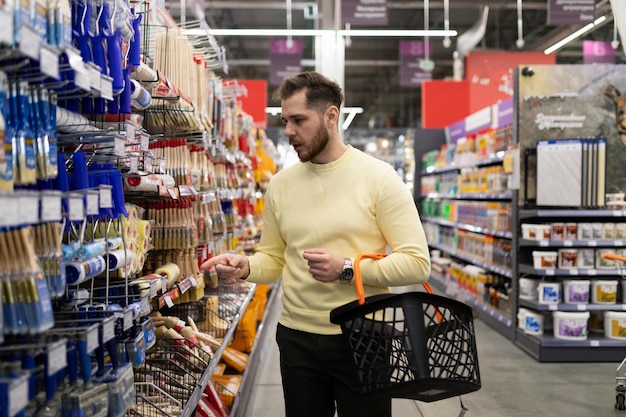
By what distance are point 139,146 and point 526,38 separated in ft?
60.5

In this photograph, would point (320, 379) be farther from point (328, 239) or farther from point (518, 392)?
point (518, 392)

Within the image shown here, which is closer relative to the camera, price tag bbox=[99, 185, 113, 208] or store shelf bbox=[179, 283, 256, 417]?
price tag bbox=[99, 185, 113, 208]

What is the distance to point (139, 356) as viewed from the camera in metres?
2.21

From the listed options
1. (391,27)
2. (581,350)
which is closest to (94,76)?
(581,350)

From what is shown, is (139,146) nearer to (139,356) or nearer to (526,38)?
(139,356)

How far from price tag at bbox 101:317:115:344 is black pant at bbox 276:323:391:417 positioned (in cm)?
66

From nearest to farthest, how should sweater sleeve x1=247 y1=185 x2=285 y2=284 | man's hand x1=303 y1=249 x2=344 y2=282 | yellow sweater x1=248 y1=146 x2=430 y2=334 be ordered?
man's hand x1=303 y1=249 x2=344 y2=282 → yellow sweater x1=248 y1=146 x2=430 y2=334 → sweater sleeve x1=247 y1=185 x2=285 y2=284

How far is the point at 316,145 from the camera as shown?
2.22 metres

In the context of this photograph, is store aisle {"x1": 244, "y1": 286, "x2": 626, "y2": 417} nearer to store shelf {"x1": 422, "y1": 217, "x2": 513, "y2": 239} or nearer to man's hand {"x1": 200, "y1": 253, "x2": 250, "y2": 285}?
store shelf {"x1": 422, "y1": 217, "x2": 513, "y2": 239}

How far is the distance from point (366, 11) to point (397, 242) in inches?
296

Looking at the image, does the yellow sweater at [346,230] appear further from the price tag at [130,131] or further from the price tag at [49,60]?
the price tag at [49,60]

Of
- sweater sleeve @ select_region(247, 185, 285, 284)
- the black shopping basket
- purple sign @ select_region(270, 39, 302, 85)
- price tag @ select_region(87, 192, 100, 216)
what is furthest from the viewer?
purple sign @ select_region(270, 39, 302, 85)

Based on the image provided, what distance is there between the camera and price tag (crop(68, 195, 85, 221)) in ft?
5.20

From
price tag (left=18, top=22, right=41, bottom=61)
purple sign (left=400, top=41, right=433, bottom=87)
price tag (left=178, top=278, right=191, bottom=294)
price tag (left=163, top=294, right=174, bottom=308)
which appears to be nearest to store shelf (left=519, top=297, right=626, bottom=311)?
price tag (left=178, top=278, right=191, bottom=294)
